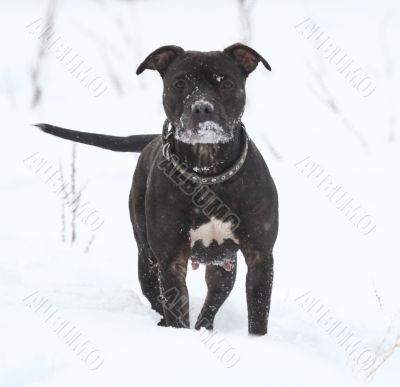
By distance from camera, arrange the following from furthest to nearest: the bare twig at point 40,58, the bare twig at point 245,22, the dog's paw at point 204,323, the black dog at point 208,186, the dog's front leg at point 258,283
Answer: the bare twig at point 40,58, the bare twig at point 245,22, the dog's paw at point 204,323, the dog's front leg at point 258,283, the black dog at point 208,186

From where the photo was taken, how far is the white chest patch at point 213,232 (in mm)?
4227

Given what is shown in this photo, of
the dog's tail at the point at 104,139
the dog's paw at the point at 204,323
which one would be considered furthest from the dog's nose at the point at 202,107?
the dog's paw at the point at 204,323

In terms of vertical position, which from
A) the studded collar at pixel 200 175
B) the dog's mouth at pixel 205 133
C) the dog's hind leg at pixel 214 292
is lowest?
the dog's hind leg at pixel 214 292

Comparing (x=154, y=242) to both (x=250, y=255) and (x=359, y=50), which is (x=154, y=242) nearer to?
(x=250, y=255)

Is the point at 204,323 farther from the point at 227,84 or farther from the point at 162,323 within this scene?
the point at 227,84

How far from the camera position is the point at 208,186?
4.21 metres

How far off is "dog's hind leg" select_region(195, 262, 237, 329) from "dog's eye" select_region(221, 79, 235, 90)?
1.36 metres

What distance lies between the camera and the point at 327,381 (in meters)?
3.04

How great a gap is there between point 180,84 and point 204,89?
16cm

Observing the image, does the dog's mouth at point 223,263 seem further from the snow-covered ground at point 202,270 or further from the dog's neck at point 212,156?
the dog's neck at point 212,156

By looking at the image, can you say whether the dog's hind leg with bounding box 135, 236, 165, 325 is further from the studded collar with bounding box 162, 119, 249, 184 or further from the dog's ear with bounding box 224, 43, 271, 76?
the dog's ear with bounding box 224, 43, 271, 76

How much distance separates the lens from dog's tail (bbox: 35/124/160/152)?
507cm

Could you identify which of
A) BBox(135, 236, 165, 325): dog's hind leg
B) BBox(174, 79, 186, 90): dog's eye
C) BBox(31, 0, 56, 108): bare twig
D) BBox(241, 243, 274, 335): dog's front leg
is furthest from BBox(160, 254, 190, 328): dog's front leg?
BBox(31, 0, 56, 108): bare twig

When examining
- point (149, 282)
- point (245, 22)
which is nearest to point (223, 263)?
point (149, 282)
